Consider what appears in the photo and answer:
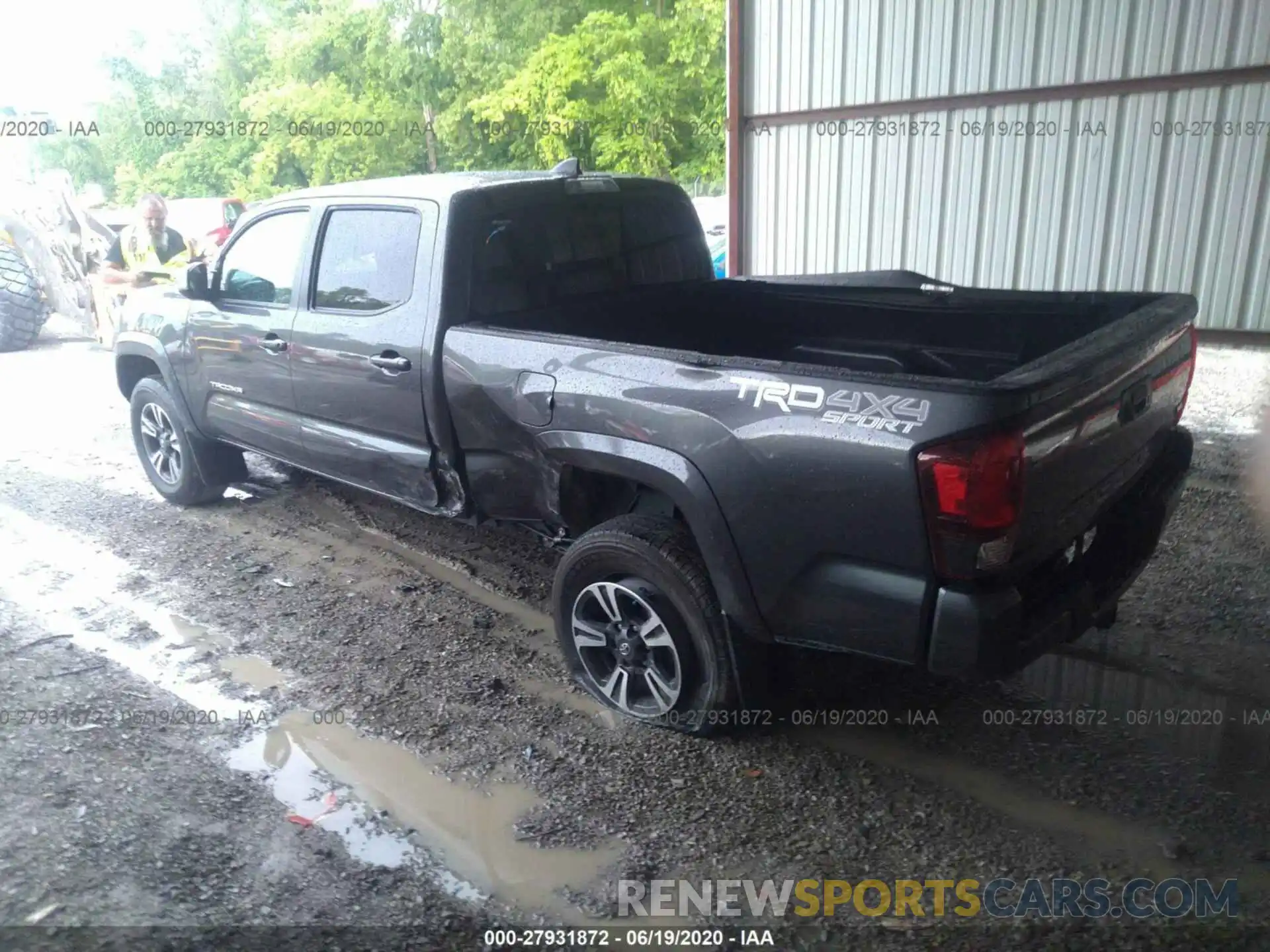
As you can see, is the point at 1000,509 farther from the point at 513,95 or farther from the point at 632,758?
the point at 513,95

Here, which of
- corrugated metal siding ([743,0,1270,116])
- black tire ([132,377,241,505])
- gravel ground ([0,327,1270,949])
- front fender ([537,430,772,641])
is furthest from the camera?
corrugated metal siding ([743,0,1270,116])

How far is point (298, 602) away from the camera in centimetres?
454

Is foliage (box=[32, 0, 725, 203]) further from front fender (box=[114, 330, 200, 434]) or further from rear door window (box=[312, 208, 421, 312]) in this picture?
rear door window (box=[312, 208, 421, 312])

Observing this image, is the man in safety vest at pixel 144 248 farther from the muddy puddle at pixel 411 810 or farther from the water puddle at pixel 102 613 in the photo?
the muddy puddle at pixel 411 810

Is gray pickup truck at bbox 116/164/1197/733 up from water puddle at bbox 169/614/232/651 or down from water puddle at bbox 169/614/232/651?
up

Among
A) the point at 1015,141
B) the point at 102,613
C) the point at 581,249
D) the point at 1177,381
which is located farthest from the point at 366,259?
the point at 1015,141

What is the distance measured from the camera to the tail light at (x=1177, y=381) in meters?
3.20

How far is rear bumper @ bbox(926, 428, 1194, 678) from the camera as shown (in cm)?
250

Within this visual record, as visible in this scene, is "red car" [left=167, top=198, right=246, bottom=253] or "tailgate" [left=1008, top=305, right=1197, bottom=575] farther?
"red car" [left=167, top=198, right=246, bottom=253]

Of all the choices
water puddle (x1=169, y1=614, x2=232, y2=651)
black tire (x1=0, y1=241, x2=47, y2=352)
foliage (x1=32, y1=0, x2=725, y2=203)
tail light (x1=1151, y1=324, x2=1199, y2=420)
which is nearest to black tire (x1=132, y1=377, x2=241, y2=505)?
water puddle (x1=169, y1=614, x2=232, y2=651)

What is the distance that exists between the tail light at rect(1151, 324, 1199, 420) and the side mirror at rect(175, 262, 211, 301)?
15.1 feet

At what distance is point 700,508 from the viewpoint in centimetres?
295

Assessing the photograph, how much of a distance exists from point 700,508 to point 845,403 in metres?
0.62

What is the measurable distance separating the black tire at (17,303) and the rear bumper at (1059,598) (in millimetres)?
12151
